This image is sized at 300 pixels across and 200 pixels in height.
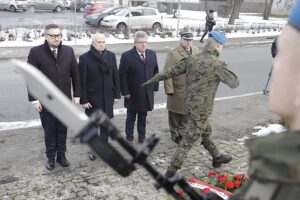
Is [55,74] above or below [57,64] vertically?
below

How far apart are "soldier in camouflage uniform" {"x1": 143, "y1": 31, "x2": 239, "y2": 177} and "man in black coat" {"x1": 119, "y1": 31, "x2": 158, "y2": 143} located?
1.15 m

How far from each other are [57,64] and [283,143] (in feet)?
13.8

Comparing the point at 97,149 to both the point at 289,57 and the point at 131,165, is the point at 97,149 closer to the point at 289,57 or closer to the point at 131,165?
the point at 131,165

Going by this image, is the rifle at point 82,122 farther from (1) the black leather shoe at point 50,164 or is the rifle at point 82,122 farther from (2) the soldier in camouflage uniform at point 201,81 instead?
(1) the black leather shoe at point 50,164

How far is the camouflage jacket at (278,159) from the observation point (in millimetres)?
908

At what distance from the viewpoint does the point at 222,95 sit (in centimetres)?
956

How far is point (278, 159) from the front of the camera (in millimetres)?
917

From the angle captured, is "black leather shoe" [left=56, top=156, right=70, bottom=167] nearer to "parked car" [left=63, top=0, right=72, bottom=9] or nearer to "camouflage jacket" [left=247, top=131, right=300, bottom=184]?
"camouflage jacket" [left=247, top=131, right=300, bottom=184]

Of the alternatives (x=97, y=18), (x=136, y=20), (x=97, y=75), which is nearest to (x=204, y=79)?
(x=97, y=75)

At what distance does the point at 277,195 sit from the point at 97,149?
51 cm

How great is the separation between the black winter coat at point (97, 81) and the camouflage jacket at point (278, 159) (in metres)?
4.45

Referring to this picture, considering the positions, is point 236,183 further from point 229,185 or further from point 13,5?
point 13,5

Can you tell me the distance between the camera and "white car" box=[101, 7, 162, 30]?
21.7 meters

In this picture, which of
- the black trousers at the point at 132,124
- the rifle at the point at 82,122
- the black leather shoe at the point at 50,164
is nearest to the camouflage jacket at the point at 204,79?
the black trousers at the point at 132,124
